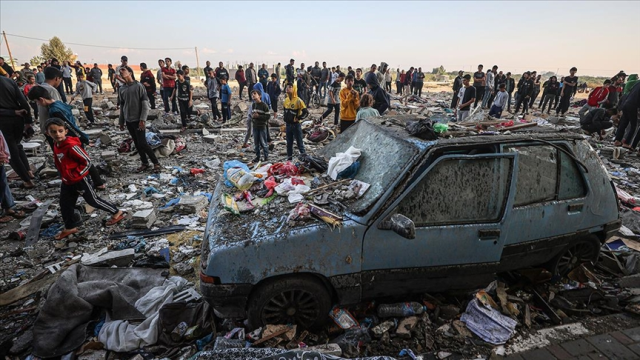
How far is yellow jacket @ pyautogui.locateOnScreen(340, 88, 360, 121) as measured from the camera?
696 centimetres

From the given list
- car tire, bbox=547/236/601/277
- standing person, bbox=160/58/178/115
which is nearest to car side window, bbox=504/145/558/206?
car tire, bbox=547/236/601/277

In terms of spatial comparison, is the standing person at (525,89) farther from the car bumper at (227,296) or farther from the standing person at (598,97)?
the car bumper at (227,296)

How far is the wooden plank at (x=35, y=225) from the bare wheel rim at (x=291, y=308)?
385 centimetres

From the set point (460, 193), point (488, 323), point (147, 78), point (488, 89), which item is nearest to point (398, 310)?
point (488, 323)

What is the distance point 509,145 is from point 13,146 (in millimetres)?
7517

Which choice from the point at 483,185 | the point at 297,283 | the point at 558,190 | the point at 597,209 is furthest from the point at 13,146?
the point at 597,209

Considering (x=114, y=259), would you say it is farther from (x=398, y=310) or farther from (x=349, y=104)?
(x=349, y=104)

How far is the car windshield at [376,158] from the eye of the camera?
2.67 meters

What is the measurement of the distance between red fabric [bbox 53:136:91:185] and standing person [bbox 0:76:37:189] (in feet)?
7.80

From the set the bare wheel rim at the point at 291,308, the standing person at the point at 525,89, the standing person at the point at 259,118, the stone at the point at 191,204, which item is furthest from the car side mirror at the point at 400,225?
the standing person at the point at 525,89

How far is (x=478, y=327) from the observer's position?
9.23 feet

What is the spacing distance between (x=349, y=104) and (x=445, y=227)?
4.97m

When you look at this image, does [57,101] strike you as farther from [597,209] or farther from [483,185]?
[597,209]

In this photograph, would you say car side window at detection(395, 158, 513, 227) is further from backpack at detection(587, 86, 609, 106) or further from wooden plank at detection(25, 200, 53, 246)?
backpack at detection(587, 86, 609, 106)
